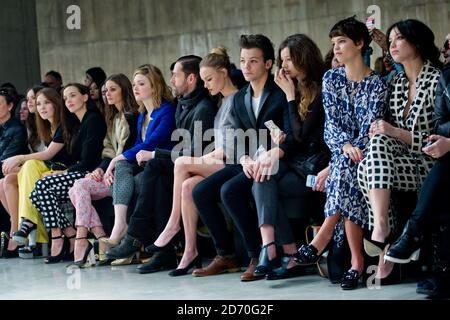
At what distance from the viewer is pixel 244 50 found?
212 inches

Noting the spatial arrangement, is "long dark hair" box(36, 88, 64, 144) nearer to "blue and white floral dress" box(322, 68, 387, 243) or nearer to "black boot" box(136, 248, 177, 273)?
"black boot" box(136, 248, 177, 273)

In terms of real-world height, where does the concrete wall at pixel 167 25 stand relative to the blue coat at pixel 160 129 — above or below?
above

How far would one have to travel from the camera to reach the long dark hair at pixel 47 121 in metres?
6.91

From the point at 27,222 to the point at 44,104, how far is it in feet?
3.03

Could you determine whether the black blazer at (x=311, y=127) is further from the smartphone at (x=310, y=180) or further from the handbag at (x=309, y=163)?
the smartphone at (x=310, y=180)

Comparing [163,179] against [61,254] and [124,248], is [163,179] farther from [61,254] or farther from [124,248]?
[61,254]

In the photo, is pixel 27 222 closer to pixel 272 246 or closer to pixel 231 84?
pixel 231 84

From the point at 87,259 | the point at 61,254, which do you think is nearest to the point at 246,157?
the point at 87,259

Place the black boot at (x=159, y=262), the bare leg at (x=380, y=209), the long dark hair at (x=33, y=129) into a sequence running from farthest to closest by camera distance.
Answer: the long dark hair at (x=33, y=129) → the black boot at (x=159, y=262) → the bare leg at (x=380, y=209)

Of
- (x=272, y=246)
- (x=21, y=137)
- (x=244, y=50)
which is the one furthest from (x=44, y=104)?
(x=272, y=246)

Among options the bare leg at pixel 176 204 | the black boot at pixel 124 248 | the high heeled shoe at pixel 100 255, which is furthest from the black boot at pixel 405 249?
the high heeled shoe at pixel 100 255

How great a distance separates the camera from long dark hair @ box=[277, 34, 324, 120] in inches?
201

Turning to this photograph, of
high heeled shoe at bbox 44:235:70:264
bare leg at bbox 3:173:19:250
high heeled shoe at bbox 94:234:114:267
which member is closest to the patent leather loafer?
high heeled shoe at bbox 94:234:114:267

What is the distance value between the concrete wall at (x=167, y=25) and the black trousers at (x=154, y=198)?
12.5 ft
